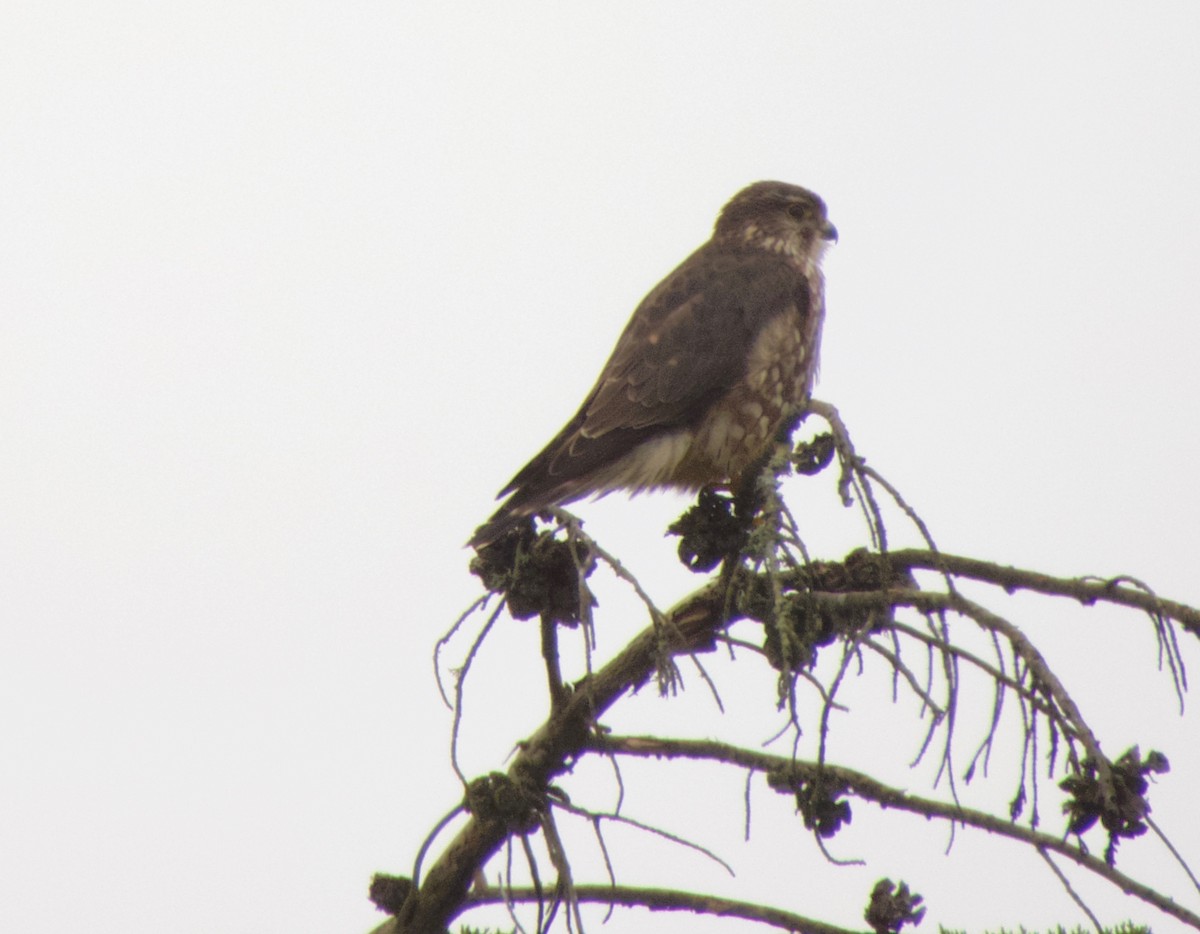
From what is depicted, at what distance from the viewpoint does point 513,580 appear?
2248 mm

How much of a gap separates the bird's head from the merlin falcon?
0.40 meters

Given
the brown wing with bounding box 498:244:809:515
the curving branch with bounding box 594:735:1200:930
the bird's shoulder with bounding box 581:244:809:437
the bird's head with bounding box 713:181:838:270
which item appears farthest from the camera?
the bird's head with bounding box 713:181:838:270

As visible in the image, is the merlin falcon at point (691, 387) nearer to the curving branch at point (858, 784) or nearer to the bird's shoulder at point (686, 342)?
the bird's shoulder at point (686, 342)

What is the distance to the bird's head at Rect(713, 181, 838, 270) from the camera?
5.23 m

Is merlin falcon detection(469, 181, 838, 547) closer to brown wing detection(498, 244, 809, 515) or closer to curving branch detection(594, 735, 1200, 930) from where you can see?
brown wing detection(498, 244, 809, 515)

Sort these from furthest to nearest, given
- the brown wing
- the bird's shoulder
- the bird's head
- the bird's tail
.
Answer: the bird's head, the bird's shoulder, the brown wing, the bird's tail

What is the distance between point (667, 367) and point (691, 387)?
4.1 inches

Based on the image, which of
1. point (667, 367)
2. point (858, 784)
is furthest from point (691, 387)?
point (858, 784)

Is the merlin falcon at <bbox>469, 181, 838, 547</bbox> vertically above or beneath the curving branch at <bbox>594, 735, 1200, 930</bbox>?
above

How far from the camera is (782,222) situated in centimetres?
530

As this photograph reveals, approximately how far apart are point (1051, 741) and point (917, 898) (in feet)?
1.16

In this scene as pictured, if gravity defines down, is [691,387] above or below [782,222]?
below

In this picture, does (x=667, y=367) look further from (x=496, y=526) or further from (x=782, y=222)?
(x=496, y=526)

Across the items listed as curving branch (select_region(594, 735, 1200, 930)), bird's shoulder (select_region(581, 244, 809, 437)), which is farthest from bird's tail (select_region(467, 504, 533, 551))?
bird's shoulder (select_region(581, 244, 809, 437))
